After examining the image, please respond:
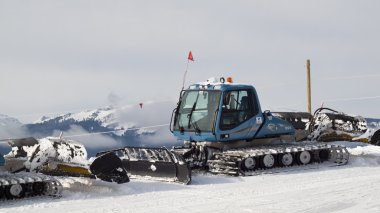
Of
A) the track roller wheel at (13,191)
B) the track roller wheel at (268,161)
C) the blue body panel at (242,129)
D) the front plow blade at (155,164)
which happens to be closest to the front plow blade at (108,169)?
the front plow blade at (155,164)

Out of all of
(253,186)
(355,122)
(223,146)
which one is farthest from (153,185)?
(355,122)

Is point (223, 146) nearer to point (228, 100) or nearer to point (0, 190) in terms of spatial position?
point (228, 100)

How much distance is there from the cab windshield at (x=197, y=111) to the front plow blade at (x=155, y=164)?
1.61 metres

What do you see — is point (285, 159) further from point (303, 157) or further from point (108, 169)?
point (108, 169)

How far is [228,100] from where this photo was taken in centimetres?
1645

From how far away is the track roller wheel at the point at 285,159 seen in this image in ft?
54.1

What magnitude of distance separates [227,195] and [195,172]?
3.92 m

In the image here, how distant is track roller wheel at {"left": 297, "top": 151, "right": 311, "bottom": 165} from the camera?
1688 cm

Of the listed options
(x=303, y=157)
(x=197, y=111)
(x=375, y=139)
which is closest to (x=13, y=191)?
(x=197, y=111)

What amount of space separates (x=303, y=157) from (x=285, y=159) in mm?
646

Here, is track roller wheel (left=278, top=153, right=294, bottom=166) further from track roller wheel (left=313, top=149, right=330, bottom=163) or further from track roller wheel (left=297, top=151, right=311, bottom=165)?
track roller wheel (left=313, top=149, right=330, bottom=163)

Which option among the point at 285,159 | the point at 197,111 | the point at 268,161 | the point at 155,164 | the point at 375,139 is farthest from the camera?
the point at 375,139

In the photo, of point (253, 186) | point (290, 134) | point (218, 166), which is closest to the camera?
point (253, 186)

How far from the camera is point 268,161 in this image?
640 inches
